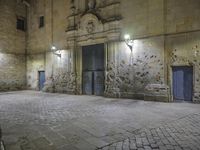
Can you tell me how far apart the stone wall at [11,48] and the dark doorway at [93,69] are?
6.75 meters

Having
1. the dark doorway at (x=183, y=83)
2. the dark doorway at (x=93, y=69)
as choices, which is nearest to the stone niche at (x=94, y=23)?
the dark doorway at (x=93, y=69)

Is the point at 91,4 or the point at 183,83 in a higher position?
the point at 91,4

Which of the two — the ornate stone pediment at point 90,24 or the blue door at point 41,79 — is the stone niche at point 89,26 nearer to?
the ornate stone pediment at point 90,24

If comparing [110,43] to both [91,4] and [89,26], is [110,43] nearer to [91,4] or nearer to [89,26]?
[89,26]

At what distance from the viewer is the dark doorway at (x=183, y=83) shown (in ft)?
28.2

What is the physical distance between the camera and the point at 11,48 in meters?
15.3

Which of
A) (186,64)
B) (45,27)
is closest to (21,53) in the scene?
(45,27)

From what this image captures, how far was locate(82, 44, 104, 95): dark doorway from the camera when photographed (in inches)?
455

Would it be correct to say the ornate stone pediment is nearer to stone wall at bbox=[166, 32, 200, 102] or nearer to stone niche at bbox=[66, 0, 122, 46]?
stone niche at bbox=[66, 0, 122, 46]

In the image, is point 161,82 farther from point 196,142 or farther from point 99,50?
point 196,142

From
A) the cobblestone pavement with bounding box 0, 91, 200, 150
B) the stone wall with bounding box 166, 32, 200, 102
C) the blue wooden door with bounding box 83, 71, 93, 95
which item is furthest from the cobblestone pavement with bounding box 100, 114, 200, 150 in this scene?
the blue wooden door with bounding box 83, 71, 93, 95

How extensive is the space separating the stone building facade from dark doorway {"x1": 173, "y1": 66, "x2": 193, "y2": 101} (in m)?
0.15

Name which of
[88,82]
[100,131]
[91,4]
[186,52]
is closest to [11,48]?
[88,82]

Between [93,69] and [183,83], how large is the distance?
5.43 meters
